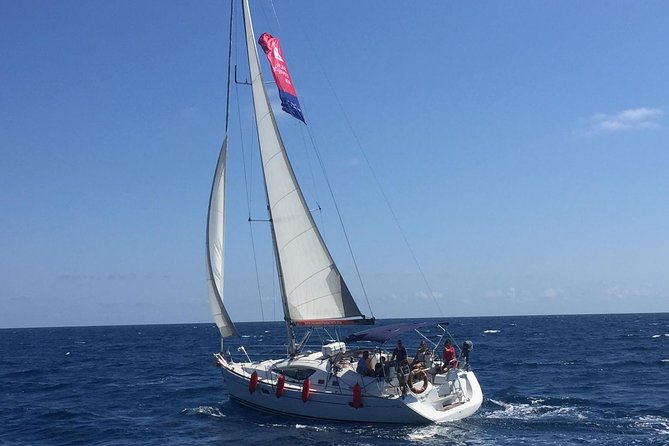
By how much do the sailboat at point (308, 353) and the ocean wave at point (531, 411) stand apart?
1293mm

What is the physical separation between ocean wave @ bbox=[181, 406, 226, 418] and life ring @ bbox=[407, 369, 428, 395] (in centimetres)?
754

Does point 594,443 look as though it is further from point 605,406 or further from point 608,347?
point 608,347

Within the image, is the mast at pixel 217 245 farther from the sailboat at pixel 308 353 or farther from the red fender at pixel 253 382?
the red fender at pixel 253 382

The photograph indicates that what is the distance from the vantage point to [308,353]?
2602 cm

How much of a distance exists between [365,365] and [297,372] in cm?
305

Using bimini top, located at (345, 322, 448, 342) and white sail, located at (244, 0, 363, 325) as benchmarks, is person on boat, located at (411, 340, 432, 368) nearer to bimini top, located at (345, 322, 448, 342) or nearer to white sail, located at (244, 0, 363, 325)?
bimini top, located at (345, 322, 448, 342)

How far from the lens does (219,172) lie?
26.6 metres

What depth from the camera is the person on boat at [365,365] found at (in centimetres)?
2197

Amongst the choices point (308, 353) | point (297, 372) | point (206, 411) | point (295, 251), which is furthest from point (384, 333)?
point (206, 411)

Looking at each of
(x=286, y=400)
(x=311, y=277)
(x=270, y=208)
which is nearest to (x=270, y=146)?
(x=270, y=208)

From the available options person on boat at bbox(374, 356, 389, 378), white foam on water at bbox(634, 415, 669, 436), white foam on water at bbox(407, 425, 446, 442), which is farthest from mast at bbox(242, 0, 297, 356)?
white foam on water at bbox(634, 415, 669, 436)

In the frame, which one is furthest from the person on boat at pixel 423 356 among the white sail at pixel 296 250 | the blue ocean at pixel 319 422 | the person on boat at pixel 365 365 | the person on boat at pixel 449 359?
the white sail at pixel 296 250

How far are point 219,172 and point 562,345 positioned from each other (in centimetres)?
4293

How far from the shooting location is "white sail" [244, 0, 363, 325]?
24.3m
